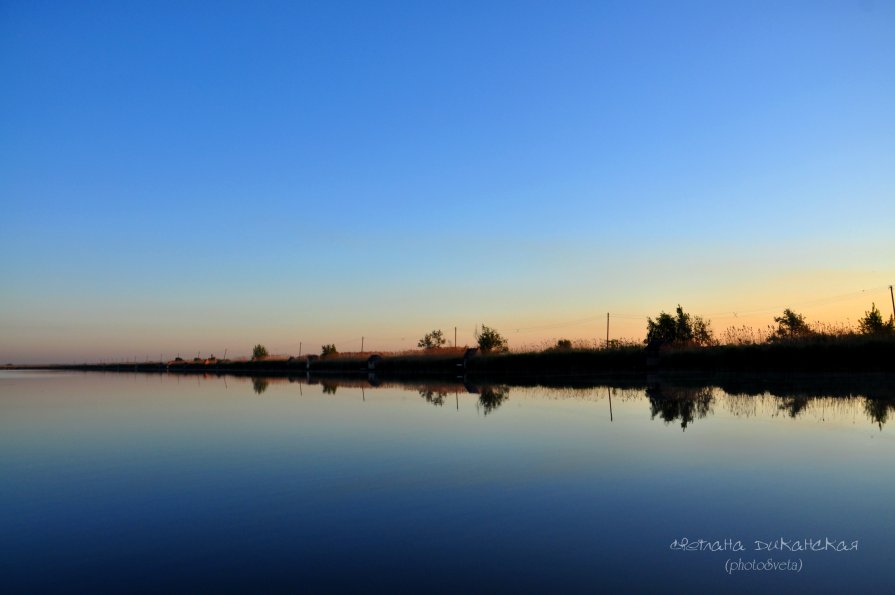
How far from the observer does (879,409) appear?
13.6m

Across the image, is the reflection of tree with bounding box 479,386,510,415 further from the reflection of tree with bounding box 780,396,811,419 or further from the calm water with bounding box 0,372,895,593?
the reflection of tree with bounding box 780,396,811,419

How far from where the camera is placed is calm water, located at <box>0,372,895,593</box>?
4426mm

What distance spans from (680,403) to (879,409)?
4.34 meters

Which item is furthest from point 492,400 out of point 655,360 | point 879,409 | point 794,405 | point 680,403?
point 655,360

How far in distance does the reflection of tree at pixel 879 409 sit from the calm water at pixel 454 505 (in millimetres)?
148

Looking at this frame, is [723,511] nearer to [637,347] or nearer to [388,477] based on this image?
[388,477]

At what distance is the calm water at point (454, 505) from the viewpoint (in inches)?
174

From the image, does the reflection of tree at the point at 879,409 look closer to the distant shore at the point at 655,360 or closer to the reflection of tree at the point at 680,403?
the reflection of tree at the point at 680,403

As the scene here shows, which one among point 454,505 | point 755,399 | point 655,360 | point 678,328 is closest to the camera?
point 454,505

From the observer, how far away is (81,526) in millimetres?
5887

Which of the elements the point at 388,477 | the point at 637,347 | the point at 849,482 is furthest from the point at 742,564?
the point at 637,347

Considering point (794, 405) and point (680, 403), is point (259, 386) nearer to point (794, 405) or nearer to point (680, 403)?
point (680, 403)

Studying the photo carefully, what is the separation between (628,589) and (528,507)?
2.19 meters

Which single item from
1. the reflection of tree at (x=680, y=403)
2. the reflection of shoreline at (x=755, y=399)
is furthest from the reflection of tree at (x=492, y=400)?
the reflection of tree at (x=680, y=403)
